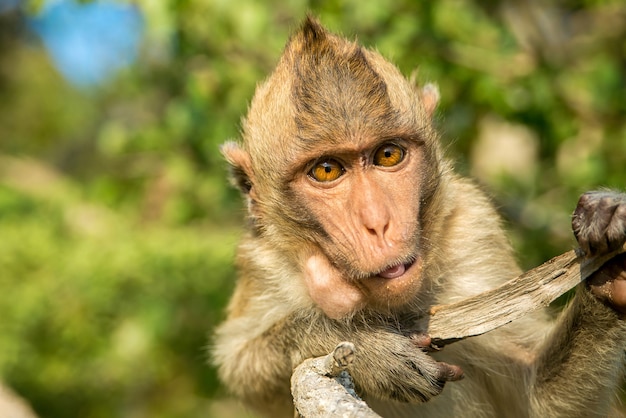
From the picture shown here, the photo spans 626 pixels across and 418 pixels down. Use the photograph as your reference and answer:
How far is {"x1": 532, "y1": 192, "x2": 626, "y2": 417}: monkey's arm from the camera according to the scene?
8.23 ft

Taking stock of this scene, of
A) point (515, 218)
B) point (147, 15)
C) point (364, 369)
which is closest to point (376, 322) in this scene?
point (364, 369)

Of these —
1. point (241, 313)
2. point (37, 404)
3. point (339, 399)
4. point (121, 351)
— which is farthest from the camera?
point (37, 404)

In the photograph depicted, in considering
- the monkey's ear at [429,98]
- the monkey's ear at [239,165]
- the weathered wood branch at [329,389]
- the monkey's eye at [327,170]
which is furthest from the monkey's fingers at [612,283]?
the monkey's ear at [239,165]

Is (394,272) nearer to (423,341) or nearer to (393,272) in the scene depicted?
(393,272)

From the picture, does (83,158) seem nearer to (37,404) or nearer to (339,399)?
(37,404)

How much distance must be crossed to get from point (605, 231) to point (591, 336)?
Result: 0.81m

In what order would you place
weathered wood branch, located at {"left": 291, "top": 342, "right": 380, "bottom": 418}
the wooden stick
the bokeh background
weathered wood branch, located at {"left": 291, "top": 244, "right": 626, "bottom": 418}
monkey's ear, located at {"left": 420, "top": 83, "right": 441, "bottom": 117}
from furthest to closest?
the bokeh background, monkey's ear, located at {"left": 420, "top": 83, "right": 441, "bottom": 117}, the wooden stick, weathered wood branch, located at {"left": 291, "top": 244, "right": 626, "bottom": 418}, weathered wood branch, located at {"left": 291, "top": 342, "right": 380, "bottom": 418}

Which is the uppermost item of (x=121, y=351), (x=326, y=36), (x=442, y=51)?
(x=121, y=351)

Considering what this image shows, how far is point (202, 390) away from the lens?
23.3 feet

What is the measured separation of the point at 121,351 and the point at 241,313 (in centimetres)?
450

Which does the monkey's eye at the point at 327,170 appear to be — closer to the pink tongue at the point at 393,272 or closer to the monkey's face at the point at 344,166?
the monkey's face at the point at 344,166

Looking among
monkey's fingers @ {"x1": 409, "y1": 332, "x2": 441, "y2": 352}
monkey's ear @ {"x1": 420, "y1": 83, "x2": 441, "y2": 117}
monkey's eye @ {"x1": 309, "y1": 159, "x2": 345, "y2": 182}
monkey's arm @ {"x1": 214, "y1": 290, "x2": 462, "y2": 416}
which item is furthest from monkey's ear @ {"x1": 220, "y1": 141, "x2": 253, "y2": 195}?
monkey's fingers @ {"x1": 409, "y1": 332, "x2": 441, "y2": 352}

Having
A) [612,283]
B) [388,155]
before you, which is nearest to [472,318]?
[612,283]

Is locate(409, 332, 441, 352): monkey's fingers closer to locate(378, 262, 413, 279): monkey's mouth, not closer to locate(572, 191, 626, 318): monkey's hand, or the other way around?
locate(378, 262, 413, 279): monkey's mouth
